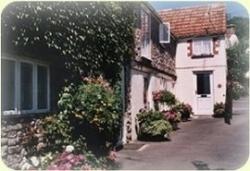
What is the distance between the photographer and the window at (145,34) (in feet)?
50.1

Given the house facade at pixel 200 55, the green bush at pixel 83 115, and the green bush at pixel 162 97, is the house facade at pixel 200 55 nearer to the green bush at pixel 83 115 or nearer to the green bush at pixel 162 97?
the green bush at pixel 162 97

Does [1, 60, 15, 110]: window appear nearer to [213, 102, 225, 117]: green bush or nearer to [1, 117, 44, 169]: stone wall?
[1, 117, 44, 169]: stone wall

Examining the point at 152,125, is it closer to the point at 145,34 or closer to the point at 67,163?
the point at 145,34

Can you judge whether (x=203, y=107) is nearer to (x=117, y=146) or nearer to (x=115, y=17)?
(x=117, y=146)

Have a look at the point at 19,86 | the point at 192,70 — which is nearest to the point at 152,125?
the point at 19,86

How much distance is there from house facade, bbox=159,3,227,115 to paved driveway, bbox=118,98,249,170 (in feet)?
21.9

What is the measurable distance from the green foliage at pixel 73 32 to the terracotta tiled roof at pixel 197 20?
13.0 meters

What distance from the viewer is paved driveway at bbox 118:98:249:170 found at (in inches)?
385

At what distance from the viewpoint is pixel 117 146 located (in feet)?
40.2

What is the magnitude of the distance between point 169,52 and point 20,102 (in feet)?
48.7

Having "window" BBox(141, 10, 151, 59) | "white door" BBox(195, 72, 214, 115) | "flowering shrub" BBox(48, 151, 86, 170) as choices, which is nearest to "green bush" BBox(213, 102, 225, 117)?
"white door" BBox(195, 72, 214, 115)

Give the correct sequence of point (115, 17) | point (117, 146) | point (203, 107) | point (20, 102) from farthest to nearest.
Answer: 1. point (203, 107)
2. point (117, 146)
3. point (115, 17)
4. point (20, 102)

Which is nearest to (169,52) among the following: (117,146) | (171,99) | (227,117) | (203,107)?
(203,107)

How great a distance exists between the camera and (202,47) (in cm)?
2388
